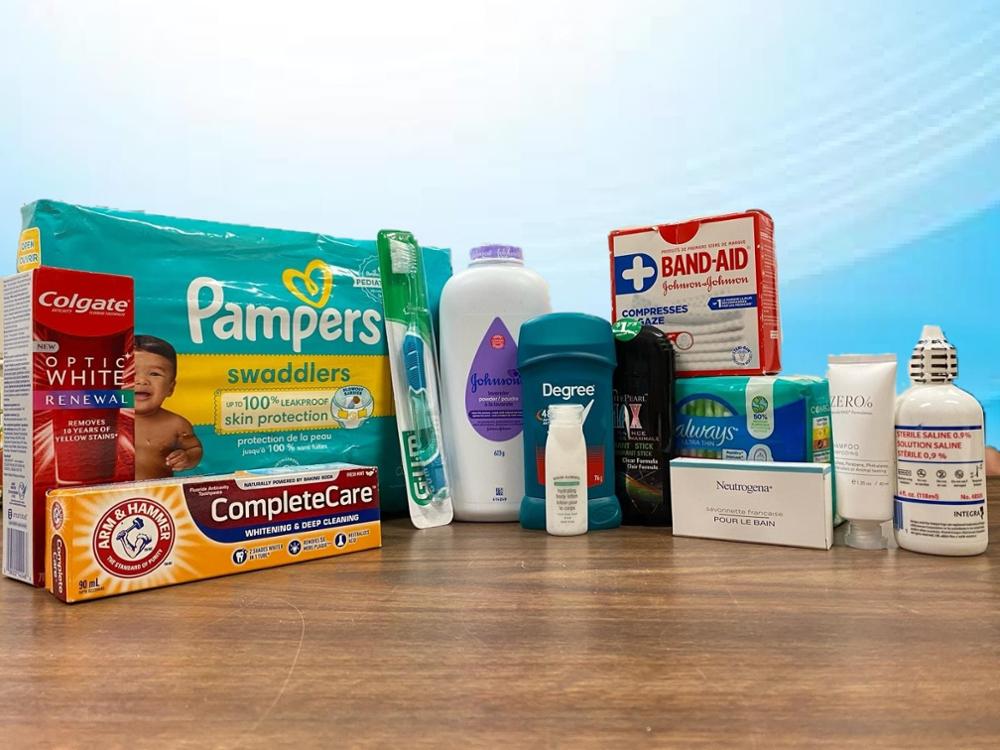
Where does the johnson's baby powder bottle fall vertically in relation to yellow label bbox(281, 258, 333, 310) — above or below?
below

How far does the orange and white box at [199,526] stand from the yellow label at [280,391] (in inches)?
6.3

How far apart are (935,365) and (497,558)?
0.52m

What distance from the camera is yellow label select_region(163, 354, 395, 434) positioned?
992 mm

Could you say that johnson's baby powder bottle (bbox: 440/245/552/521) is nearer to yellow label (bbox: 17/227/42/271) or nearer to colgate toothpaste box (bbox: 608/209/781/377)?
colgate toothpaste box (bbox: 608/209/781/377)

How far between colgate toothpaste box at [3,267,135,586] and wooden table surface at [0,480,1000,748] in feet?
0.29

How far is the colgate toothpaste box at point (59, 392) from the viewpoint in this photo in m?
0.74

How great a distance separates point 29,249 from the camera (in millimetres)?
902

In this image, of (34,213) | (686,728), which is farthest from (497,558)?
(34,213)

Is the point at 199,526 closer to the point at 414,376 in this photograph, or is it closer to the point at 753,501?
the point at 414,376

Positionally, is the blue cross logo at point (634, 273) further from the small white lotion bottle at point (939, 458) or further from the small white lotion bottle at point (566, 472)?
the small white lotion bottle at point (939, 458)

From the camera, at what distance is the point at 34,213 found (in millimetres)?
893

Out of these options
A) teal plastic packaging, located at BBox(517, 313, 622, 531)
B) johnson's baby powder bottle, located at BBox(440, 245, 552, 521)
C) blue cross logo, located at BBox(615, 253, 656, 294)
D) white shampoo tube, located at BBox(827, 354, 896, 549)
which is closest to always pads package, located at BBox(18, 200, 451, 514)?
johnson's baby powder bottle, located at BBox(440, 245, 552, 521)

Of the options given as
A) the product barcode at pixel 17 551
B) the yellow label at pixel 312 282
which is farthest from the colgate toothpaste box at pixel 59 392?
the yellow label at pixel 312 282

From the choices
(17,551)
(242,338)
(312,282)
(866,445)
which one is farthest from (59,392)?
(866,445)
